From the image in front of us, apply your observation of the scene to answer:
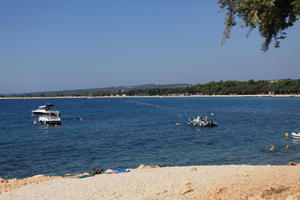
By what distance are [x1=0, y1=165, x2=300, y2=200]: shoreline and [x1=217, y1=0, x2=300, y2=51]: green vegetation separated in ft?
15.8

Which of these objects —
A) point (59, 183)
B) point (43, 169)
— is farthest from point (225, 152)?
point (59, 183)

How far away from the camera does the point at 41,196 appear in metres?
12.5

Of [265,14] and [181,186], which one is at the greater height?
[265,14]

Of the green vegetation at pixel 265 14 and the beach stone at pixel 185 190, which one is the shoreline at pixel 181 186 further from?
the green vegetation at pixel 265 14

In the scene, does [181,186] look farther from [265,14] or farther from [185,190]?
[265,14]

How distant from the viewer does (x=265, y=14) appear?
10344mm

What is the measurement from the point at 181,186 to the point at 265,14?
633 centimetres

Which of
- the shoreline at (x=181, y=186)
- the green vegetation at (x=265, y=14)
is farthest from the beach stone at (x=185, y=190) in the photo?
the green vegetation at (x=265, y=14)

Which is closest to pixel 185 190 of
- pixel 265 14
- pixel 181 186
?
pixel 181 186

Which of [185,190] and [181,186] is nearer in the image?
[185,190]

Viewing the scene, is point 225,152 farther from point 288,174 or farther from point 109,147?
point 288,174

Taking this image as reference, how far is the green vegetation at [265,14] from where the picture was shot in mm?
10172

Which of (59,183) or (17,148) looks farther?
(17,148)

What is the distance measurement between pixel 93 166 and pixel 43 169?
345cm
